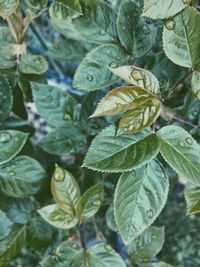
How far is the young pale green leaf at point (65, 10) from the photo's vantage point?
0.83 meters

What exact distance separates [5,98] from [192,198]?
1.28ft

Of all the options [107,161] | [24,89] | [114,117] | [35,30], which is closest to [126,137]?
[107,161]

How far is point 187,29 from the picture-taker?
0.74 metres

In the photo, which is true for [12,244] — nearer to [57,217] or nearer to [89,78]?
[57,217]

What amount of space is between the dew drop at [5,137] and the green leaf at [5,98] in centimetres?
8

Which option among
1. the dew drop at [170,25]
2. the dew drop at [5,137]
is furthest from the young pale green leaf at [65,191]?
the dew drop at [170,25]

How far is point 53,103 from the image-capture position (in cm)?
96

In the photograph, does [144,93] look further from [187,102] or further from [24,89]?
[24,89]

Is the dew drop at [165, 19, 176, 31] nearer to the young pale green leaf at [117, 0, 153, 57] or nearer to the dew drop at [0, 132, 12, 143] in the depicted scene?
the young pale green leaf at [117, 0, 153, 57]

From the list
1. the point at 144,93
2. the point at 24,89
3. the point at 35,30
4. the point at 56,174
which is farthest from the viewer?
the point at 35,30

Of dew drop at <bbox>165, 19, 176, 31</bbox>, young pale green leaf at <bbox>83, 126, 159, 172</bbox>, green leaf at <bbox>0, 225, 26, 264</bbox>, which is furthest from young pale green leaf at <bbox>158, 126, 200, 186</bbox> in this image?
green leaf at <bbox>0, 225, 26, 264</bbox>

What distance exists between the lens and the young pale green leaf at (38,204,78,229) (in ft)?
2.91

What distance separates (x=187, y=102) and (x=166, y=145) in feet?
0.70

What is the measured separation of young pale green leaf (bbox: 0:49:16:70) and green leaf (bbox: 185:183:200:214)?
39 cm
